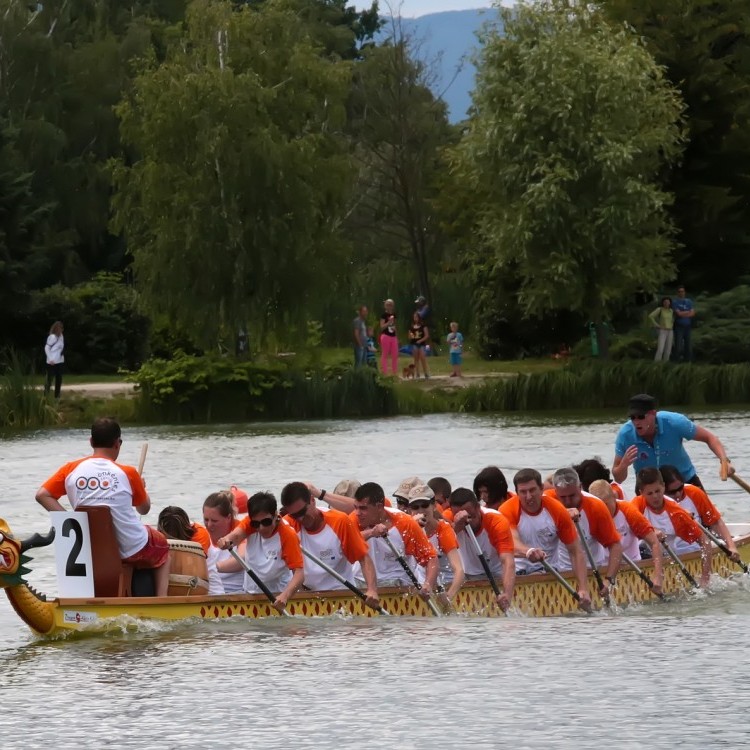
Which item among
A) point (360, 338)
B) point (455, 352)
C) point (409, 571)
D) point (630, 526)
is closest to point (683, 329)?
point (455, 352)

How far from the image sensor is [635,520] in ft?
55.1

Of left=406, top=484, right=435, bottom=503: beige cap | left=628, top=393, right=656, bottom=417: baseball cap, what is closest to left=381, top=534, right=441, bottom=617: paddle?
left=406, top=484, right=435, bottom=503: beige cap

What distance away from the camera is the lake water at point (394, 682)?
12.0 m

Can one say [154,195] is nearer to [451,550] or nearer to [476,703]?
[451,550]

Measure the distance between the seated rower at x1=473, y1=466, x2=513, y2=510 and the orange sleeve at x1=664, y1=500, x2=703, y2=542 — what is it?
191 cm

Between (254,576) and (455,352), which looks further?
(455,352)

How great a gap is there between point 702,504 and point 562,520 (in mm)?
2574

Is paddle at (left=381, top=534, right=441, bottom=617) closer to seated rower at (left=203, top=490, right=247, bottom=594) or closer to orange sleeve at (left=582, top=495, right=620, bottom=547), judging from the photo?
seated rower at (left=203, top=490, right=247, bottom=594)

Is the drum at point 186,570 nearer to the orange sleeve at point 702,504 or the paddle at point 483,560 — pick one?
the paddle at point 483,560

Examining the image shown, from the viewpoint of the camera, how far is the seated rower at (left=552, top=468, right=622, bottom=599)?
52.6 feet

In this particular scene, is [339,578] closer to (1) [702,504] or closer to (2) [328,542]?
(2) [328,542]

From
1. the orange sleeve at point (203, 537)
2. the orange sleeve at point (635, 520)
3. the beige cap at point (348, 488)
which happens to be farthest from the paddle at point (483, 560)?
the orange sleeve at point (203, 537)

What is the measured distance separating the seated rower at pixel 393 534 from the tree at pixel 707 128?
36046mm

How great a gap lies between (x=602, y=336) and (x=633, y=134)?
4.89 m
